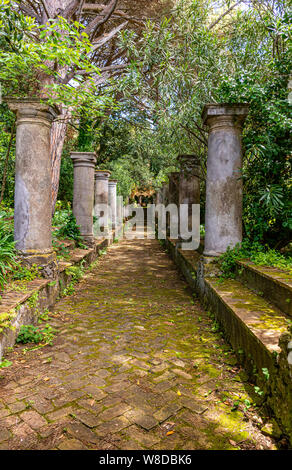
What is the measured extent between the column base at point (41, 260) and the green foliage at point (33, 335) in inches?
43.5

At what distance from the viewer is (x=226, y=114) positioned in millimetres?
4418

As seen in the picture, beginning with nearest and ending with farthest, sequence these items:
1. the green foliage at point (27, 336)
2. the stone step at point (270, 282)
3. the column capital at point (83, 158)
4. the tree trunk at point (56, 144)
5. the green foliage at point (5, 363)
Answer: the green foliage at point (5, 363), the stone step at point (270, 282), the green foliage at point (27, 336), the column capital at point (83, 158), the tree trunk at point (56, 144)

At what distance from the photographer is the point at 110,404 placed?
222 cm

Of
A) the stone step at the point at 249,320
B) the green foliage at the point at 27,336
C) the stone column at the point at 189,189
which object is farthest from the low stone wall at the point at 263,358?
the stone column at the point at 189,189

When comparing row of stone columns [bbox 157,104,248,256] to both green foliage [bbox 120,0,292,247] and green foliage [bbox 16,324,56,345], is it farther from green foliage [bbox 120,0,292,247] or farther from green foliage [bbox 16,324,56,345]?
green foliage [bbox 16,324,56,345]

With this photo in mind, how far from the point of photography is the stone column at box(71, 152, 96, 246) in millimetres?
7883

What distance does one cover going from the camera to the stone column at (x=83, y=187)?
25.9ft

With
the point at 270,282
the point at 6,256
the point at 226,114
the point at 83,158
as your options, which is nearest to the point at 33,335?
the point at 6,256

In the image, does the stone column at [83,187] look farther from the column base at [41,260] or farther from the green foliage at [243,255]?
the green foliage at [243,255]

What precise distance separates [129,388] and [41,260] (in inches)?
101

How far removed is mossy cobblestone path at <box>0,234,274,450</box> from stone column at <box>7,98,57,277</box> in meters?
1.05

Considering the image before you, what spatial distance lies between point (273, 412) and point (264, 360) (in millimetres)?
338
